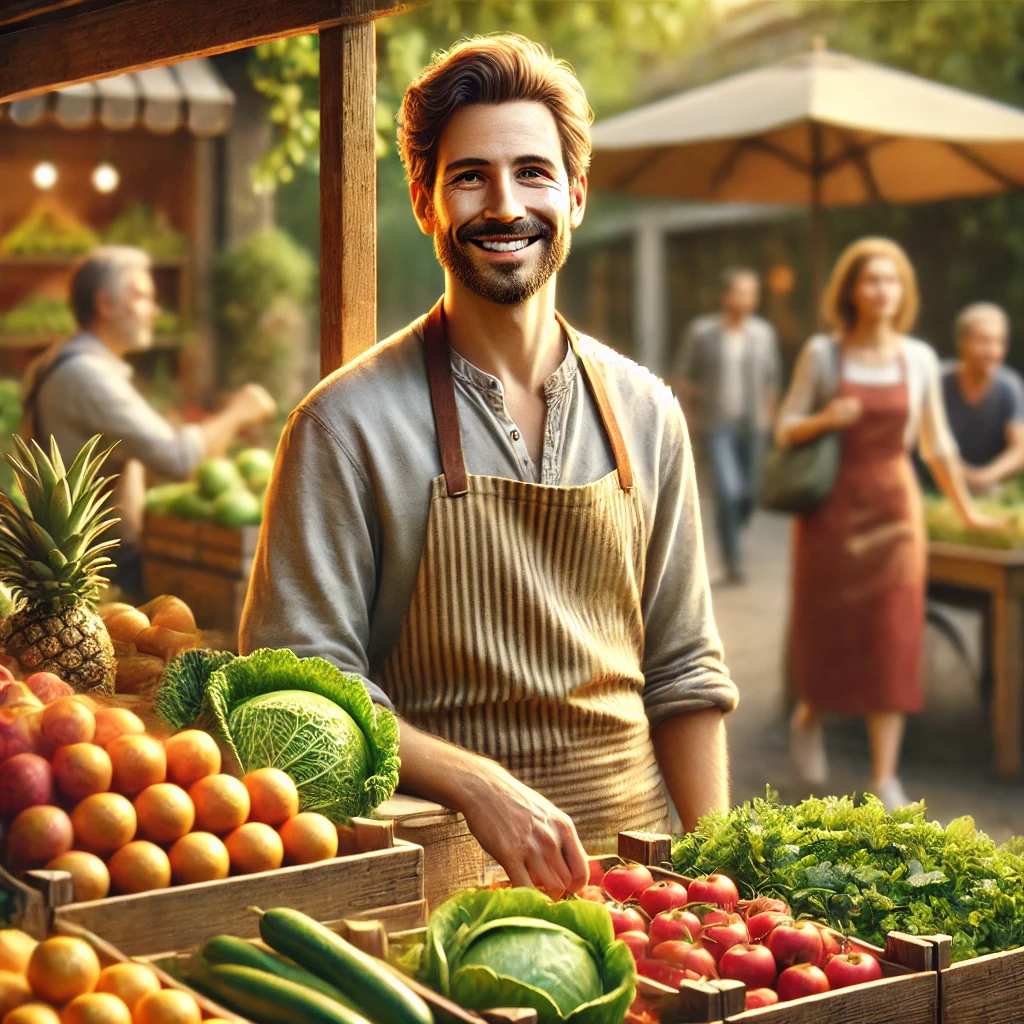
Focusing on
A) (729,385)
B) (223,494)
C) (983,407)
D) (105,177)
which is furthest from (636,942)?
(729,385)

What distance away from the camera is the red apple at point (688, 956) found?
5.86ft

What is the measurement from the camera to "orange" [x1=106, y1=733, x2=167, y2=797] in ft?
5.98

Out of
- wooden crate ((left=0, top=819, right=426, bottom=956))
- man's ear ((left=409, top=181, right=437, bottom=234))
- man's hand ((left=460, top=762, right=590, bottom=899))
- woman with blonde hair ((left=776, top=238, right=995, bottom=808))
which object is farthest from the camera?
woman with blonde hair ((left=776, top=238, right=995, bottom=808))

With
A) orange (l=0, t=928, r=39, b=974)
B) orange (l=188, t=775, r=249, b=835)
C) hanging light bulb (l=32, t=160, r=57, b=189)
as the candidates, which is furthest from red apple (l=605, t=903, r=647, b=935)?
hanging light bulb (l=32, t=160, r=57, b=189)

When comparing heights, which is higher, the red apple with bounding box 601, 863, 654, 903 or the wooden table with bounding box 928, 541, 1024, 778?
the red apple with bounding box 601, 863, 654, 903

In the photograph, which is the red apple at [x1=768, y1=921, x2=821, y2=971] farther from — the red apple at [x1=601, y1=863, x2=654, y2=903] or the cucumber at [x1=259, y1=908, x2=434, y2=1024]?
the cucumber at [x1=259, y1=908, x2=434, y2=1024]

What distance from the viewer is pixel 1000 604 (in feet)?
23.0

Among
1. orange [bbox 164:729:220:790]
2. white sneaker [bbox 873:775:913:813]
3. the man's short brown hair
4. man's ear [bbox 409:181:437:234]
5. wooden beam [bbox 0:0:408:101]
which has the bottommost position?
white sneaker [bbox 873:775:913:813]

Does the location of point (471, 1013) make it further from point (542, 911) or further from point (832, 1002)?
point (832, 1002)

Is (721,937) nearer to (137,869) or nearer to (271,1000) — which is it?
(271,1000)

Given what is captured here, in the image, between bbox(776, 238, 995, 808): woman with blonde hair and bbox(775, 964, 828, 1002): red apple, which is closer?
bbox(775, 964, 828, 1002): red apple

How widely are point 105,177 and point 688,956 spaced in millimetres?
9514

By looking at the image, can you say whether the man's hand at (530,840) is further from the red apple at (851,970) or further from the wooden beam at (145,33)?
the wooden beam at (145,33)

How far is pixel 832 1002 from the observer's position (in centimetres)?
170
